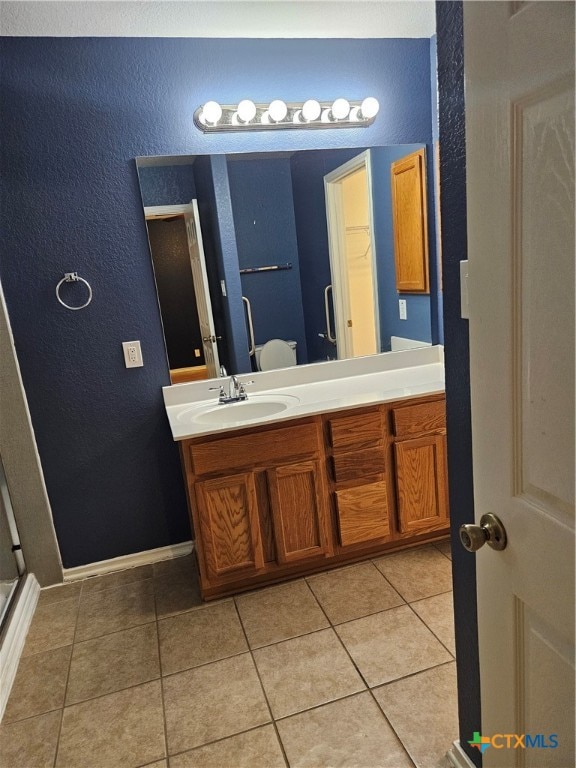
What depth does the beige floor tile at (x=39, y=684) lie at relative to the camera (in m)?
1.73

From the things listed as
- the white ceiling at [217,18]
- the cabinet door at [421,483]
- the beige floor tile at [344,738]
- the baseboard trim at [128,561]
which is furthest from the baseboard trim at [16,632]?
the white ceiling at [217,18]

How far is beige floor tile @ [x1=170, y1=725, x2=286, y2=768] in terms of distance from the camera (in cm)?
146

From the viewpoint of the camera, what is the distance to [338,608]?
82.4 inches

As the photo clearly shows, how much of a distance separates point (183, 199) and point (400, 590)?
2013 millimetres

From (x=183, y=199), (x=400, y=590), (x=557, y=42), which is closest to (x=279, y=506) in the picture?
(x=400, y=590)

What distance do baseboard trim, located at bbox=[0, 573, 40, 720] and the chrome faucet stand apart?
1.23 m

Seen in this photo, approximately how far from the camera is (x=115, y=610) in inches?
87.4

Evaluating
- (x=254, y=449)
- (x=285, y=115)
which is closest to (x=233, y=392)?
(x=254, y=449)

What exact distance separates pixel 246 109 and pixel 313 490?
1724mm

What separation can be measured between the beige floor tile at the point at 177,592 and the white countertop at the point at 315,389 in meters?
0.77

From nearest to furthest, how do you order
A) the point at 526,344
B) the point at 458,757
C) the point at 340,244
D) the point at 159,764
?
the point at 526,344 < the point at 458,757 < the point at 159,764 < the point at 340,244

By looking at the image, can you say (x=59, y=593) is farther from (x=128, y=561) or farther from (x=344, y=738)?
(x=344, y=738)

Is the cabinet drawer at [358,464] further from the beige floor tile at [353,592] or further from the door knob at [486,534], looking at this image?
the door knob at [486,534]

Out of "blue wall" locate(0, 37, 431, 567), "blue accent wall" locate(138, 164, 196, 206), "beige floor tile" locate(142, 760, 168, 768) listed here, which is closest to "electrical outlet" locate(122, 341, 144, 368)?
"blue wall" locate(0, 37, 431, 567)
